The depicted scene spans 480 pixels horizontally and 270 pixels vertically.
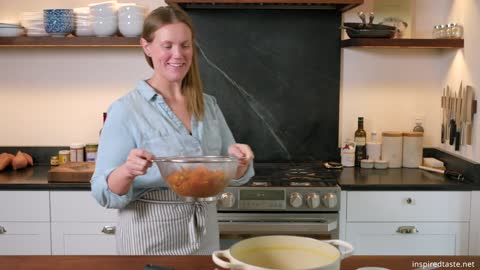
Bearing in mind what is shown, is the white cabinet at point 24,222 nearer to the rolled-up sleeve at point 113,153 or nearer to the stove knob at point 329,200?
the rolled-up sleeve at point 113,153

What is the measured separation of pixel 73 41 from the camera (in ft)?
9.66

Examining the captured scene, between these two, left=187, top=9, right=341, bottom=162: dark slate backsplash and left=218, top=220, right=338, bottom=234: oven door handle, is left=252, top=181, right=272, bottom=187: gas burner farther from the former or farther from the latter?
left=187, top=9, right=341, bottom=162: dark slate backsplash

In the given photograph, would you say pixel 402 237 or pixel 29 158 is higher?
pixel 29 158

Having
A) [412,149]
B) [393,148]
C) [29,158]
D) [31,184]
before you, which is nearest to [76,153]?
[29,158]

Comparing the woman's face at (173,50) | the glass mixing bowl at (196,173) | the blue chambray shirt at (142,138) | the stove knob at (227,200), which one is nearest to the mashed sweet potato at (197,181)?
the glass mixing bowl at (196,173)

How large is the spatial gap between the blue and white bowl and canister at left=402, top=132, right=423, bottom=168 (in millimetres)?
1944

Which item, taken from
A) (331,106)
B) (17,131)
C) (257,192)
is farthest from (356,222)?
(17,131)

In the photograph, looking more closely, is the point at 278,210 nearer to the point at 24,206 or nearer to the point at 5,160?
the point at 24,206

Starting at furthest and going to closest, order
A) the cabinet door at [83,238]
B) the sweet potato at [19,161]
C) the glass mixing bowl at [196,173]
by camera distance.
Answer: the sweet potato at [19,161] → the cabinet door at [83,238] → the glass mixing bowl at [196,173]

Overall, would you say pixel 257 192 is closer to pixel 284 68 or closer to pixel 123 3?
pixel 284 68

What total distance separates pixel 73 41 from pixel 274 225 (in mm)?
1425

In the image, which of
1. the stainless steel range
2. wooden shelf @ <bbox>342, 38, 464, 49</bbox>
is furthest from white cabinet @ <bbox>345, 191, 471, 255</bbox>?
wooden shelf @ <bbox>342, 38, 464, 49</bbox>

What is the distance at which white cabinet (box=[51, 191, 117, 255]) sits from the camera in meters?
2.71

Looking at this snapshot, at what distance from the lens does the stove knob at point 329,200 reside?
2635 mm
